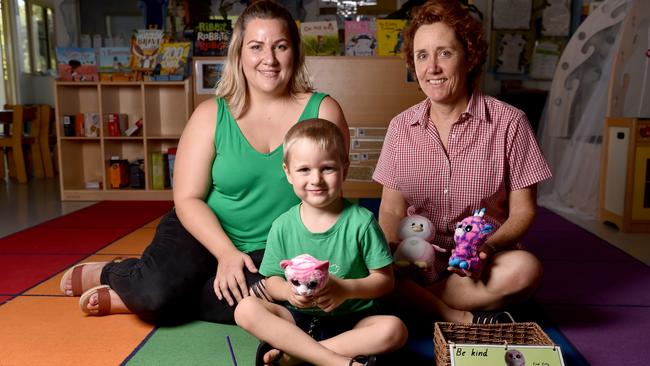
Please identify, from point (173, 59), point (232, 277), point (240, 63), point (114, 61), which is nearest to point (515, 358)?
point (232, 277)

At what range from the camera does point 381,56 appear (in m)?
3.92

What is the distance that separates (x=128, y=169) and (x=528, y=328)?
3.41 m

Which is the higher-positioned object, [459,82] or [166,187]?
[459,82]

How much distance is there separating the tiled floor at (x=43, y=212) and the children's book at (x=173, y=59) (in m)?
1.06

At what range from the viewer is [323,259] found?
134 centimetres

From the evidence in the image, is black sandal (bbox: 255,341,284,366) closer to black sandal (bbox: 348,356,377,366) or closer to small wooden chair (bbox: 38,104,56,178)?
black sandal (bbox: 348,356,377,366)

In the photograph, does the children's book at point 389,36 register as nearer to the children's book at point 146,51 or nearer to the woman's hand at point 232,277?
the children's book at point 146,51

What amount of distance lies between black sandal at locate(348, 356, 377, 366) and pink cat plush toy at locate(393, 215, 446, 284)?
336mm

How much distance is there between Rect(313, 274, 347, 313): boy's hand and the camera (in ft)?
3.96

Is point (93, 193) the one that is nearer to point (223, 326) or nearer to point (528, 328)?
point (223, 326)

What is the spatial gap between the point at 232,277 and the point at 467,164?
0.72 m


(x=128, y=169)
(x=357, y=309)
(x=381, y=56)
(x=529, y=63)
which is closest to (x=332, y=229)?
(x=357, y=309)

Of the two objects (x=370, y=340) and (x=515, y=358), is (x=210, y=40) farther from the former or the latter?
(x=515, y=358)

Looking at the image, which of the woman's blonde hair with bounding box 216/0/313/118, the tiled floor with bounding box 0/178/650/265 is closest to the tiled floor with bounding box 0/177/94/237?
the tiled floor with bounding box 0/178/650/265
